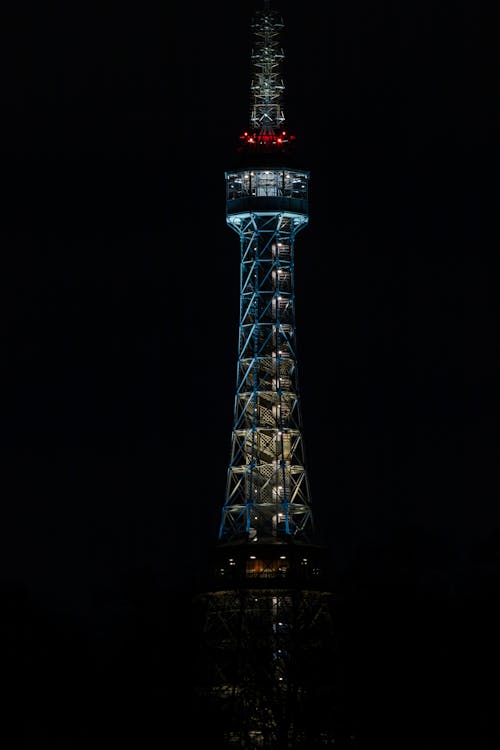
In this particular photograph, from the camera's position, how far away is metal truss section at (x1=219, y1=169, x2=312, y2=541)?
174625 mm

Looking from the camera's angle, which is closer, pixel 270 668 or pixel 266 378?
pixel 270 668

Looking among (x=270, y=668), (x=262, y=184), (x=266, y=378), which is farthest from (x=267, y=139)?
(x=270, y=668)

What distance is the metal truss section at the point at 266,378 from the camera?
6875 inches

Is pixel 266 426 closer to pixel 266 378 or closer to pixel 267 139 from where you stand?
pixel 266 378

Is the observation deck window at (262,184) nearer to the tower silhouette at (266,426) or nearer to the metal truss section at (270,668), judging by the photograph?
the tower silhouette at (266,426)

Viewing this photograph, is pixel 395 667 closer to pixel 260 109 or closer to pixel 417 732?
pixel 417 732

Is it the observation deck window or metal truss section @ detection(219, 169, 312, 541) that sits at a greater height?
the observation deck window

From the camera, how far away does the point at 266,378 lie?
577 ft

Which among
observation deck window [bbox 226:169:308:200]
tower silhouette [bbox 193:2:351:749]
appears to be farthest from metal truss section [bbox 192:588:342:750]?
observation deck window [bbox 226:169:308:200]

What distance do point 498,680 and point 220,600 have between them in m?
31.1

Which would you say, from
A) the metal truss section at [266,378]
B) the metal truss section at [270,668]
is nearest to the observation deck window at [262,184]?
the metal truss section at [266,378]

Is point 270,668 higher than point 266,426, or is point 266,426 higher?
point 266,426

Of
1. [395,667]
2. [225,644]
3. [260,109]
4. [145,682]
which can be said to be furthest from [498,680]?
[260,109]

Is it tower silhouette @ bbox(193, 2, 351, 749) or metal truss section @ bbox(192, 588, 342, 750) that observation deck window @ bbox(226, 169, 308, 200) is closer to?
tower silhouette @ bbox(193, 2, 351, 749)
